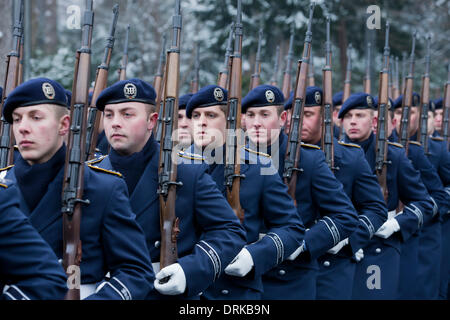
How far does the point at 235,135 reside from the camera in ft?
16.9

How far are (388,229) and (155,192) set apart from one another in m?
3.33

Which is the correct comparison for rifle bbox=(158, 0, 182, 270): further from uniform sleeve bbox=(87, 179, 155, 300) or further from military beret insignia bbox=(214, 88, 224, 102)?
military beret insignia bbox=(214, 88, 224, 102)

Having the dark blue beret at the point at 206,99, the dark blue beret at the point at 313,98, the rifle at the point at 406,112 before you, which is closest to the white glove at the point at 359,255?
the dark blue beret at the point at 313,98

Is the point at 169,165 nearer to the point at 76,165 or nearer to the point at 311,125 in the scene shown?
the point at 76,165

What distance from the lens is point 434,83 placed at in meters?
21.3

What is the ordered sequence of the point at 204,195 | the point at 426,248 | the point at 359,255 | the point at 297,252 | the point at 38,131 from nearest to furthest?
1. the point at 38,131
2. the point at 204,195
3. the point at 297,252
4. the point at 359,255
5. the point at 426,248

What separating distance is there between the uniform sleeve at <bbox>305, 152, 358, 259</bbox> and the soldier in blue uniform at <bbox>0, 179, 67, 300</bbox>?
110 inches

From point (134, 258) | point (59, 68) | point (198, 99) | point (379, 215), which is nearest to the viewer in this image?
point (134, 258)

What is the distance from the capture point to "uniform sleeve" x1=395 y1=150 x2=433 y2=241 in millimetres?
7203

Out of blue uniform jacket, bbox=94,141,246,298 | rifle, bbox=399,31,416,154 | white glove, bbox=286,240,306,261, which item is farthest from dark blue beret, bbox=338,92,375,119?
blue uniform jacket, bbox=94,141,246,298

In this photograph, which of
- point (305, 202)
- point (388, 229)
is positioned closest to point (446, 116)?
point (388, 229)
